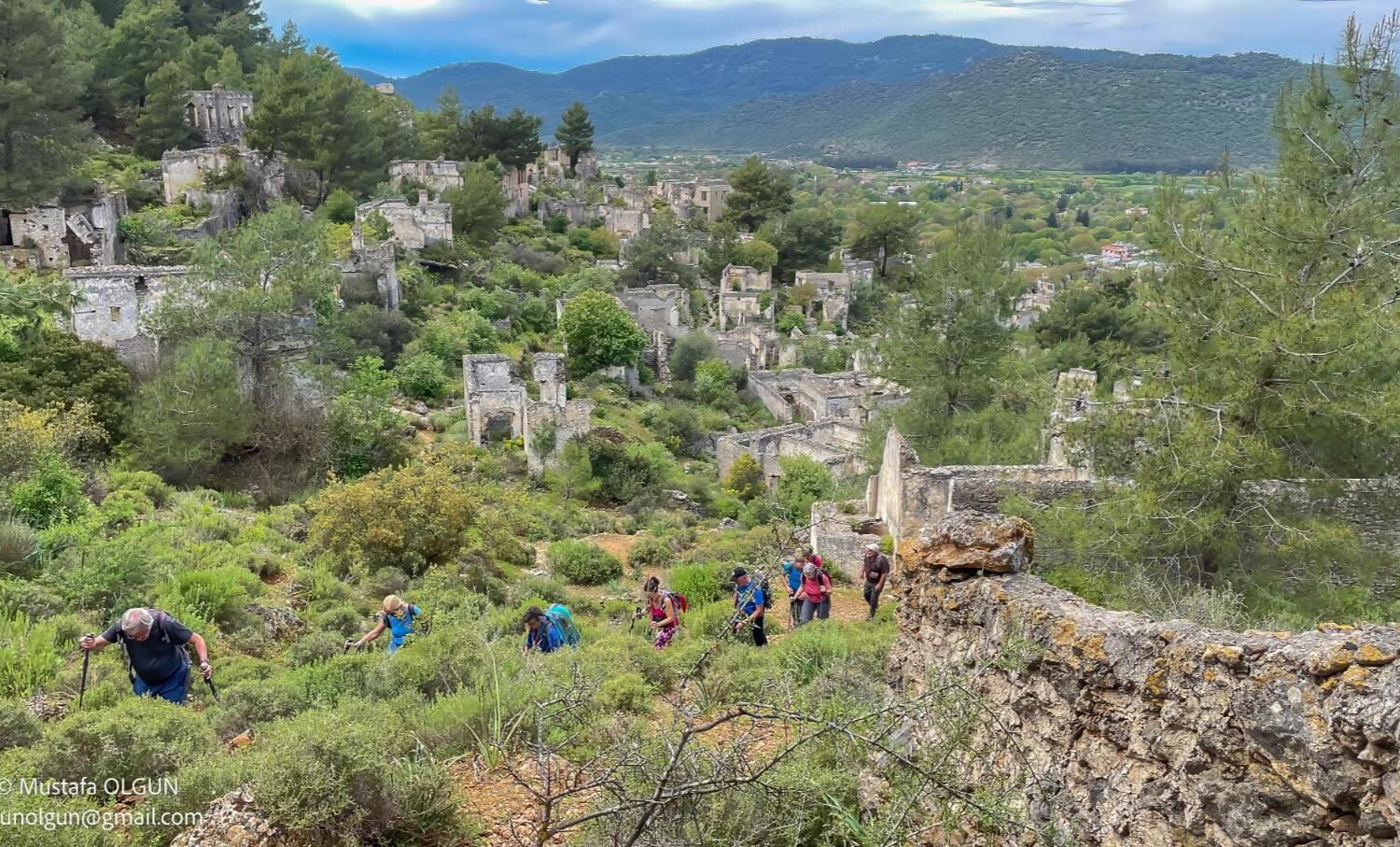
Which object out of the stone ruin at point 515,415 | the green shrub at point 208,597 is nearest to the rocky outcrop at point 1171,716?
the green shrub at point 208,597

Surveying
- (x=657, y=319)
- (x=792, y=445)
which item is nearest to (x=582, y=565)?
(x=792, y=445)

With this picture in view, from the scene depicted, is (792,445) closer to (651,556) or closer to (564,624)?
(651,556)

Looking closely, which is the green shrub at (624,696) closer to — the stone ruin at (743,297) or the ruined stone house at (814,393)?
the ruined stone house at (814,393)

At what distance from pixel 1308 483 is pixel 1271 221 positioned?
2.40 m

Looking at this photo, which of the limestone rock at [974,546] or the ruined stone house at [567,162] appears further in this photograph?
the ruined stone house at [567,162]

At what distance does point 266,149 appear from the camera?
34344mm

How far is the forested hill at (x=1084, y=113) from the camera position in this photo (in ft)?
418

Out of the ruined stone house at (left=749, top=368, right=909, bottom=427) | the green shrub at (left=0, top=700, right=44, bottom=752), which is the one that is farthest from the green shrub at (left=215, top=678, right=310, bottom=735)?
the ruined stone house at (left=749, top=368, right=909, bottom=427)

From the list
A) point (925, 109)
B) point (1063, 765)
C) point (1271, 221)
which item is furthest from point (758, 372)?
point (925, 109)

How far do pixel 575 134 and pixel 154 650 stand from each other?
57537 millimetres

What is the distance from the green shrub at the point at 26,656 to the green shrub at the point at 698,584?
21.4 ft

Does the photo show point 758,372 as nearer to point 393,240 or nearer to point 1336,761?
point 393,240

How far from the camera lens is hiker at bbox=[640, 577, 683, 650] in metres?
9.09

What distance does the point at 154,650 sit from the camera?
21.7 ft
